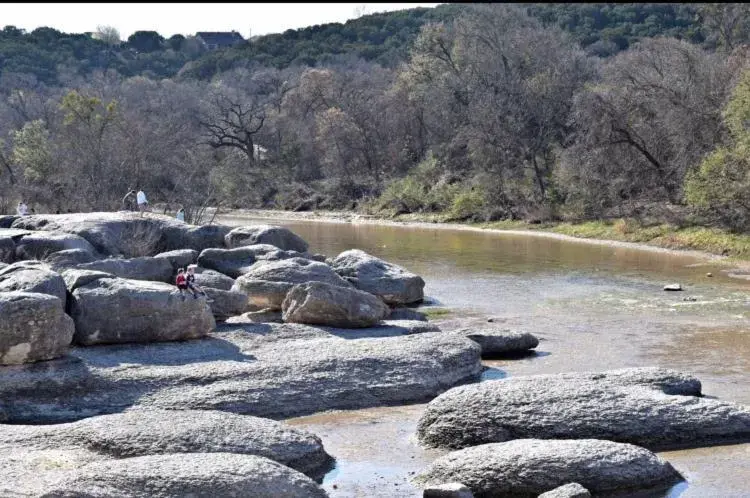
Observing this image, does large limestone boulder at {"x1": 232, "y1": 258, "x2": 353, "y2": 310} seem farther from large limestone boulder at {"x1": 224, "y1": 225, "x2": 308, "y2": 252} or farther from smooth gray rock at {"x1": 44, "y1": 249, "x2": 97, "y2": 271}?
large limestone boulder at {"x1": 224, "y1": 225, "x2": 308, "y2": 252}

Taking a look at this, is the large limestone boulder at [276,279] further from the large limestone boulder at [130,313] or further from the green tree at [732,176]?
the green tree at [732,176]

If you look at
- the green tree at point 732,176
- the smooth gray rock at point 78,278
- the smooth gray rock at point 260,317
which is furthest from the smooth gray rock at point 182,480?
the green tree at point 732,176

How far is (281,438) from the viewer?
14906mm

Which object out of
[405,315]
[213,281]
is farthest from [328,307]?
[405,315]

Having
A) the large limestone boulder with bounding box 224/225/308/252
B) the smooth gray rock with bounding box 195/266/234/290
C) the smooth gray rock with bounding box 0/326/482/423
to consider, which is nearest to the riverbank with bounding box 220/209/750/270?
the large limestone boulder with bounding box 224/225/308/252

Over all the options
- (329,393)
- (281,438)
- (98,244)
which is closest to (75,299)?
(329,393)

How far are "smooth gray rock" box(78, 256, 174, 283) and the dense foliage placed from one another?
19.6 meters

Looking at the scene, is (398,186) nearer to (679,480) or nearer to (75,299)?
(75,299)

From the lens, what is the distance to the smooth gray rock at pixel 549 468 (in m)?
13.6

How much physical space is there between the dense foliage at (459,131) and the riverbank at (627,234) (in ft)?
3.55

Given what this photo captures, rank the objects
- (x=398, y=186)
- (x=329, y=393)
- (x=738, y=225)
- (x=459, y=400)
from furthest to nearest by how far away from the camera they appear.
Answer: (x=398, y=186) → (x=738, y=225) → (x=329, y=393) → (x=459, y=400)

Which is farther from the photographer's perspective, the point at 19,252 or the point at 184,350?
the point at 19,252

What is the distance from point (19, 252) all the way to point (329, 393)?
11.9m

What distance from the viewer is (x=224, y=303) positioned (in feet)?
76.1
